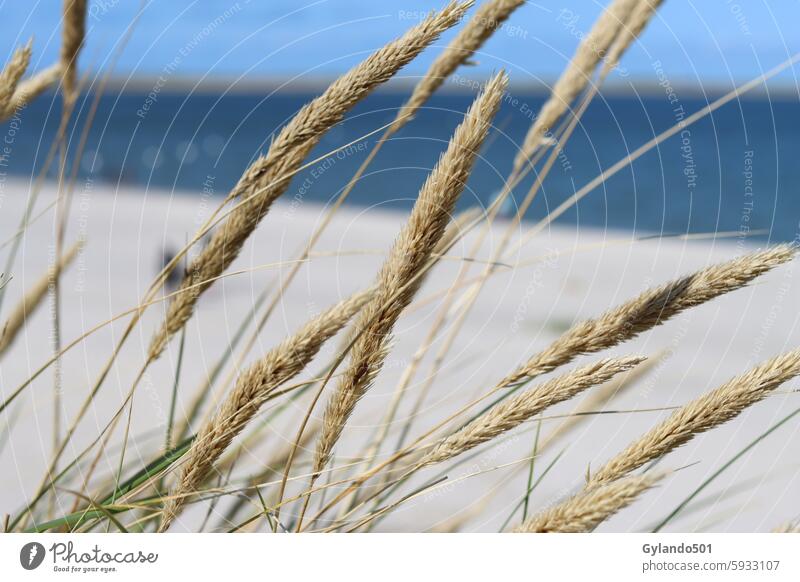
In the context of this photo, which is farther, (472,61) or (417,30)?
(472,61)

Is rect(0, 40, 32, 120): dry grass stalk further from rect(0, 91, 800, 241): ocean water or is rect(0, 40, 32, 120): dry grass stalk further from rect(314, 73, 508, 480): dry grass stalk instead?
rect(314, 73, 508, 480): dry grass stalk

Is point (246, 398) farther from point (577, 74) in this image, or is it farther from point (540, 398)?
point (577, 74)

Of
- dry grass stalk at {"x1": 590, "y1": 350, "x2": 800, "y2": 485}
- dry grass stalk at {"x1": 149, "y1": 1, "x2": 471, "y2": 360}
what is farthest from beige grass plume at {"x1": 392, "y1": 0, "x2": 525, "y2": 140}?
dry grass stalk at {"x1": 590, "y1": 350, "x2": 800, "y2": 485}

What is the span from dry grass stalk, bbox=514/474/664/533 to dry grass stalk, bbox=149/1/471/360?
0.42 metres

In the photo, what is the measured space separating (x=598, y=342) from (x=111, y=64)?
735 millimetres

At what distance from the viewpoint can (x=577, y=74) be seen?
1.19m

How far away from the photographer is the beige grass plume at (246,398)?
750 millimetres

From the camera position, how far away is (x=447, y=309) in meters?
1.21

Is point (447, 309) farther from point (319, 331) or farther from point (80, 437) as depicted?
point (80, 437)

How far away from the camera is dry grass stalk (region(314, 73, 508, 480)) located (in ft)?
2.29

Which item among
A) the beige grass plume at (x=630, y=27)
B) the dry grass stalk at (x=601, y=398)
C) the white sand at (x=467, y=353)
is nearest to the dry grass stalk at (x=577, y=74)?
the beige grass plume at (x=630, y=27)

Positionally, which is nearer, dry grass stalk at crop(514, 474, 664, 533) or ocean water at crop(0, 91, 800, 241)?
dry grass stalk at crop(514, 474, 664, 533)

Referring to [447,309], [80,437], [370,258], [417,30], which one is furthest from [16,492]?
[370,258]

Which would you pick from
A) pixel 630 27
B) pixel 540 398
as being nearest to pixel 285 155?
pixel 540 398
